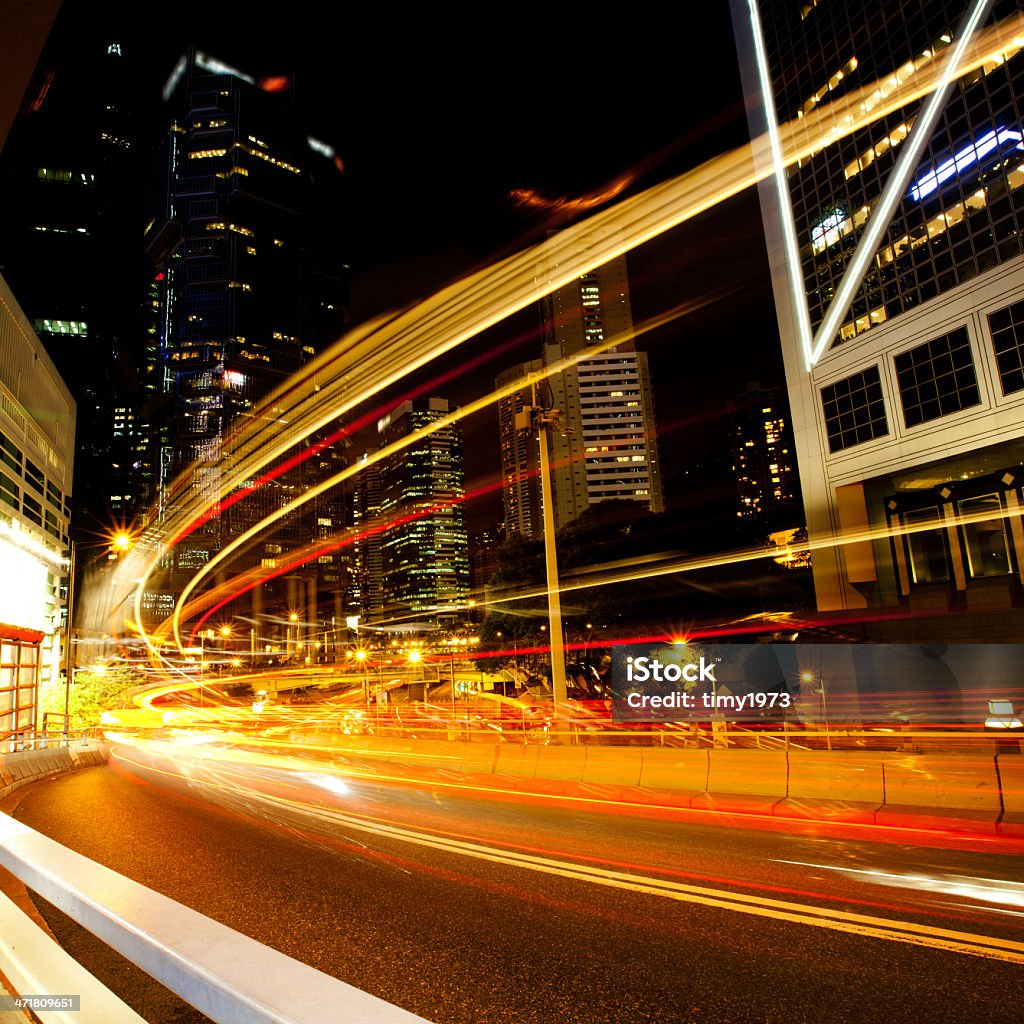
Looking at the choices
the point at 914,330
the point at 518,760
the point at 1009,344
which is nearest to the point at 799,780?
the point at 518,760

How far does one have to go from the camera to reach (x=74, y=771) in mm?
22109

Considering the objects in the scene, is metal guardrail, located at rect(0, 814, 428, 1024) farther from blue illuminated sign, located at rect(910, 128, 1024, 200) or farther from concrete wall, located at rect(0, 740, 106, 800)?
blue illuminated sign, located at rect(910, 128, 1024, 200)

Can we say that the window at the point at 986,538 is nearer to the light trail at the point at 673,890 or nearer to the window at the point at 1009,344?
the window at the point at 1009,344

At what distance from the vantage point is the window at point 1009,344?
3212 centimetres

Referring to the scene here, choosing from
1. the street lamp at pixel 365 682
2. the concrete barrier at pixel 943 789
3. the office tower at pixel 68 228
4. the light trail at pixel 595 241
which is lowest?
the street lamp at pixel 365 682

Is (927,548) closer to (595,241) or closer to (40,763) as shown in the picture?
(595,241)

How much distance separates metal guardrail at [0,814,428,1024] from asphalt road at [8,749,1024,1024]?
104cm

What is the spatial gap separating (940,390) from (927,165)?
1213 centimetres

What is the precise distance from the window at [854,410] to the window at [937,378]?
4.63 feet

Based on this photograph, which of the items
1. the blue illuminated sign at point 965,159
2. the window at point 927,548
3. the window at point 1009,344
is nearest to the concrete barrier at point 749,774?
the window at point 1009,344

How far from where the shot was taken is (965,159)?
35.4 m

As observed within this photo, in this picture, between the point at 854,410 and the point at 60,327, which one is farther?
the point at 60,327

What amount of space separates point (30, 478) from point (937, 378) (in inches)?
2567

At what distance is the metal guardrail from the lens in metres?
2.28
